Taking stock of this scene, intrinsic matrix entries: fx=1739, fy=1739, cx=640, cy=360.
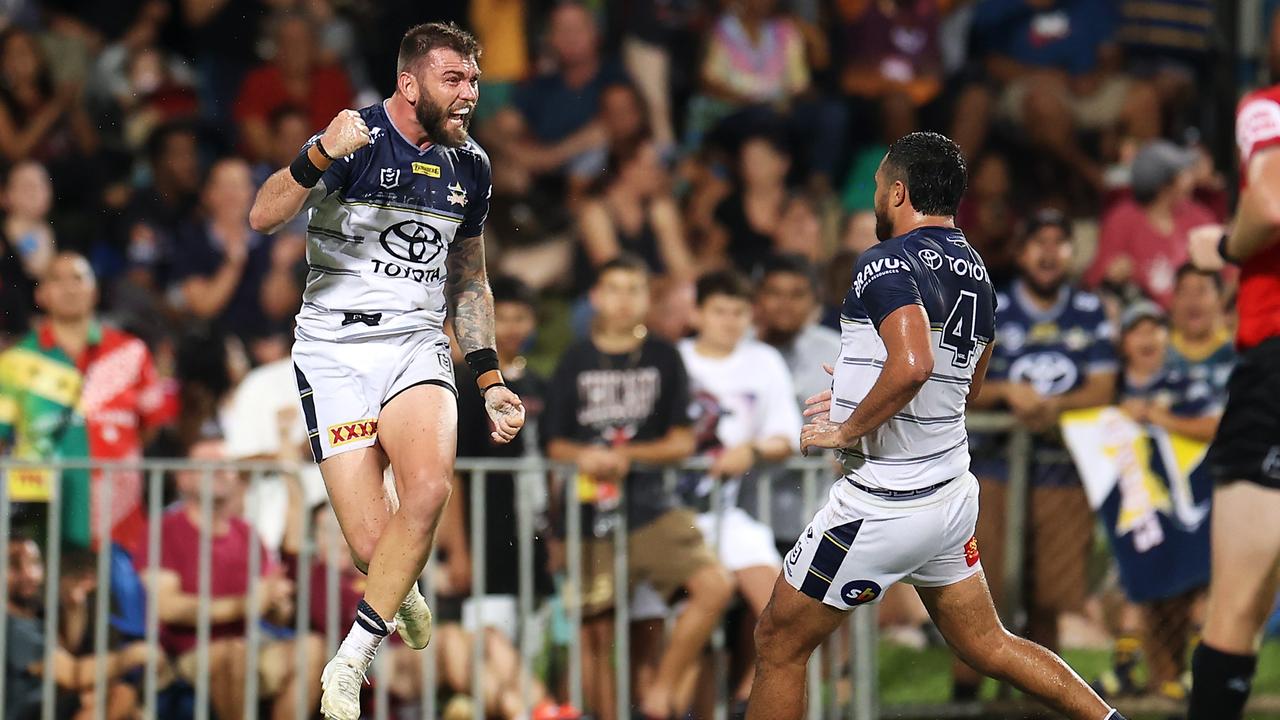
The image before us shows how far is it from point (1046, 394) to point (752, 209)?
3.52m

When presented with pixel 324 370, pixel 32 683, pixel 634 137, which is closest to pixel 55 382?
pixel 32 683

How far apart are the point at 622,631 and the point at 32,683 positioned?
2.83 metres

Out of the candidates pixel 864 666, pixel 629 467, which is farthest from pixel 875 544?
pixel 864 666

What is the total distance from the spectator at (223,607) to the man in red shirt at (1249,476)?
14.1 ft

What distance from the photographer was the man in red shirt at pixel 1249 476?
6047mm

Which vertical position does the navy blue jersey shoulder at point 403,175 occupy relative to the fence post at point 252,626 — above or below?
above

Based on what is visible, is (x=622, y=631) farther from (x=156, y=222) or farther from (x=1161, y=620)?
(x=156, y=222)

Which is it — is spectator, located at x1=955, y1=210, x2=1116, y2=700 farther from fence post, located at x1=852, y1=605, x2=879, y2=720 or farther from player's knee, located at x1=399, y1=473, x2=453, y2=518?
player's knee, located at x1=399, y1=473, x2=453, y2=518

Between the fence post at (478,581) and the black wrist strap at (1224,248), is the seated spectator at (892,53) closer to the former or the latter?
the fence post at (478,581)

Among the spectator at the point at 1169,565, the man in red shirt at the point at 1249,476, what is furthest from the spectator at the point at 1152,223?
the man in red shirt at the point at 1249,476

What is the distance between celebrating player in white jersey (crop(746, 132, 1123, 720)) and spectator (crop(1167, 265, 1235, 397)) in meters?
3.97

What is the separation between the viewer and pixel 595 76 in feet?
42.5

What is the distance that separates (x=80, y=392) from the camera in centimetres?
921

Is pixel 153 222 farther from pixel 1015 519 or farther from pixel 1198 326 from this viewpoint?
pixel 1198 326
